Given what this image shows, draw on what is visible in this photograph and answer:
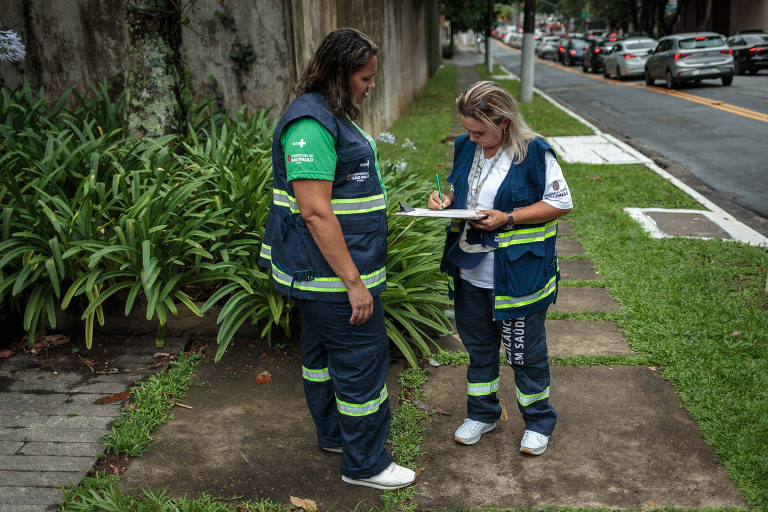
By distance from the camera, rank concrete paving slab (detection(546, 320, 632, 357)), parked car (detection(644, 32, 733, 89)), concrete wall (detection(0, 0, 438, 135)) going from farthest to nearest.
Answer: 1. parked car (detection(644, 32, 733, 89))
2. concrete wall (detection(0, 0, 438, 135))
3. concrete paving slab (detection(546, 320, 632, 357))

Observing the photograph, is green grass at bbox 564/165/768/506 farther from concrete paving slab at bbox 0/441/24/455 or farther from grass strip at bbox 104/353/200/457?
concrete paving slab at bbox 0/441/24/455

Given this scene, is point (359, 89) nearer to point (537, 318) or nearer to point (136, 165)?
point (537, 318)

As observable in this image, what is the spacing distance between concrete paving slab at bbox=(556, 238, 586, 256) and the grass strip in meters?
3.58

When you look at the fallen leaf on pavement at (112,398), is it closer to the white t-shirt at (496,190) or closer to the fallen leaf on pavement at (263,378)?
the fallen leaf on pavement at (263,378)

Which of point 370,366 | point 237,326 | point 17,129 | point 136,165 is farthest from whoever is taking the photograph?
point 17,129

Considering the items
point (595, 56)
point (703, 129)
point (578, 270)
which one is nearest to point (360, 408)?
point (578, 270)

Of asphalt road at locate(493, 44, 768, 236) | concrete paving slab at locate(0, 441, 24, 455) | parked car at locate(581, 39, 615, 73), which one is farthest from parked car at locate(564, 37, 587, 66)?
concrete paving slab at locate(0, 441, 24, 455)

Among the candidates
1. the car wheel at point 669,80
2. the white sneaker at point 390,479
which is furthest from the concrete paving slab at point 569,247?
the car wheel at point 669,80

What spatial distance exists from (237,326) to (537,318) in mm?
1784

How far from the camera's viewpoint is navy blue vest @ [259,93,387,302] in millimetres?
2738

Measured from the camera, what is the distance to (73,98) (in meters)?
8.10

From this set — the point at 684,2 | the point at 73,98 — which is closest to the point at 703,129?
the point at 73,98

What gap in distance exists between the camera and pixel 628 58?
25.3 meters

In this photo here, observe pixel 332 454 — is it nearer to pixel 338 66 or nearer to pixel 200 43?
pixel 338 66
